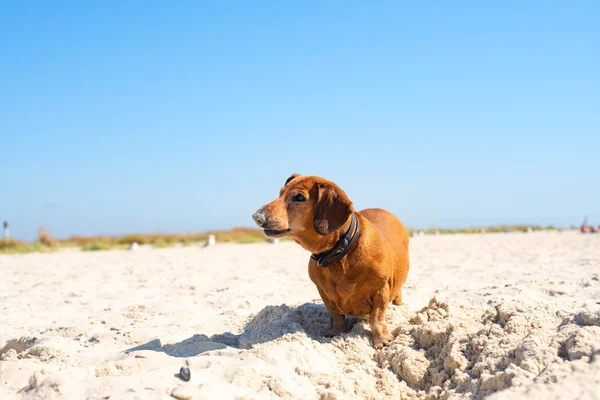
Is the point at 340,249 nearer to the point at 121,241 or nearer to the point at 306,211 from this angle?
the point at 306,211

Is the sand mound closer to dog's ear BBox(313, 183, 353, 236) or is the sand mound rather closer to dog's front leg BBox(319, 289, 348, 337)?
dog's front leg BBox(319, 289, 348, 337)

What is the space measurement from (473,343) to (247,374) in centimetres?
147

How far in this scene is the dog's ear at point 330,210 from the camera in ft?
11.5

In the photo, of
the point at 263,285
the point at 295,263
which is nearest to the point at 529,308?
the point at 263,285

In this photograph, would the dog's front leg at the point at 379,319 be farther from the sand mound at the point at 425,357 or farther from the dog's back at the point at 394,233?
the dog's back at the point at 394,233

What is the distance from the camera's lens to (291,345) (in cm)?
→ 338

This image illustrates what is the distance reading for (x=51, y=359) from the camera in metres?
3.54

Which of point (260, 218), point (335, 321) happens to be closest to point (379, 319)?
point (335, 321)

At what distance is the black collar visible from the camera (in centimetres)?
363

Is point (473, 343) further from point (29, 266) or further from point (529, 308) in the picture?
point (29, 266)

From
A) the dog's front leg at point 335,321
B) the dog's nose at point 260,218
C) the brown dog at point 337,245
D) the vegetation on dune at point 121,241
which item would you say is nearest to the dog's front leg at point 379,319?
the brown dog at point 337,245

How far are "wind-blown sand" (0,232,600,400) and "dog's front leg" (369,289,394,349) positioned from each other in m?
0.10

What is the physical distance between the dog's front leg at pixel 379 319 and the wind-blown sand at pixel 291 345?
0.34 ft

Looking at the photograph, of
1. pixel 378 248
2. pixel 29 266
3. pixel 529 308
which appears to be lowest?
pixel 29 266
